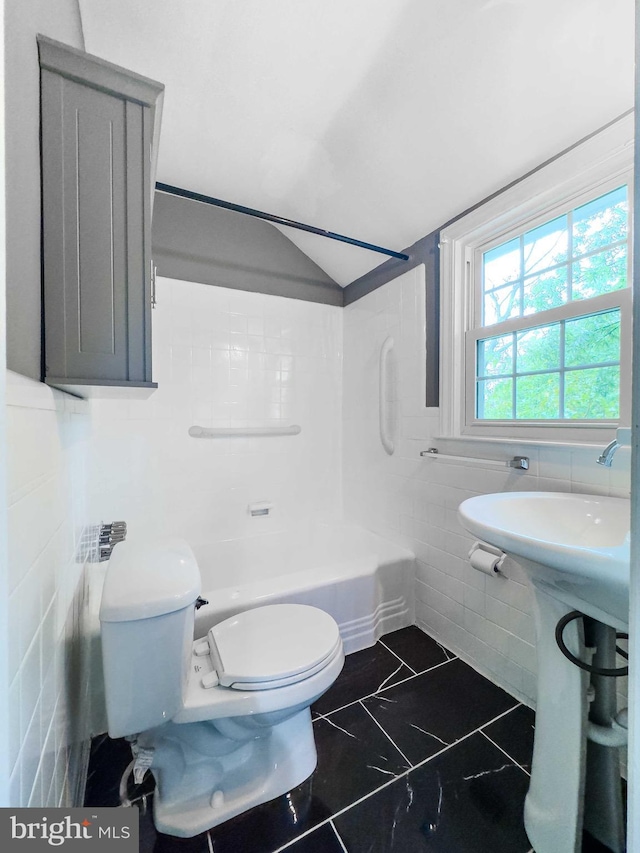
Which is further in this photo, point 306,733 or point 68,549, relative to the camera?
point 306,733

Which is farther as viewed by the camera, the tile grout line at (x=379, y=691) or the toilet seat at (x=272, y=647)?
the tile grout line at (x=379, y=691)

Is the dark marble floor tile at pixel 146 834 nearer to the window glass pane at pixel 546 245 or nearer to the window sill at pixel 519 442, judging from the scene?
the window sill at pixel 519 442

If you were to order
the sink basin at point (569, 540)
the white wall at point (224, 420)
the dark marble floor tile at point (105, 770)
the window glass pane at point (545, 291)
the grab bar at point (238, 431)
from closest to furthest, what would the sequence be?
the sink basin at point (569, 540) < the dark marble floor tile at point (105, 770) < the window glass pane at point (545, 291) < the white wall at point (224, 420) < the grab bar at point (238, 431)

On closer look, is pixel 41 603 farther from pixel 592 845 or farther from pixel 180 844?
pixel 592 845

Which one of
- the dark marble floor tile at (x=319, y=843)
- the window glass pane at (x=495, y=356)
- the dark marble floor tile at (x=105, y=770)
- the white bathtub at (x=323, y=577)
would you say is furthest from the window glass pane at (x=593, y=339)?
the dark marble floor tile at (x=105, y=770)

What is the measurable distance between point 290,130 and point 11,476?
1741 millimetres

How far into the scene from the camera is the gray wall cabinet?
0.73 meters

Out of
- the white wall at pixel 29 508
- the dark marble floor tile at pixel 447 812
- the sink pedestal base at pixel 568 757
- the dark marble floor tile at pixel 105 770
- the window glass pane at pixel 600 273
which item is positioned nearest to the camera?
the white wall at pixel 29 508

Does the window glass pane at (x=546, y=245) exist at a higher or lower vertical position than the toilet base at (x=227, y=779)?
higher

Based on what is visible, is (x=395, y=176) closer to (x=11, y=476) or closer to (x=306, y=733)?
(x=11, y=476)

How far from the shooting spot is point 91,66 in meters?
0.73

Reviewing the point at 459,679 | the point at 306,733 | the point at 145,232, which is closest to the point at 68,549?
the point at 145,232

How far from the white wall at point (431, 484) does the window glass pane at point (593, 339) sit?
350 millimetres

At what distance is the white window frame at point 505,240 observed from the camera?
1139mm
